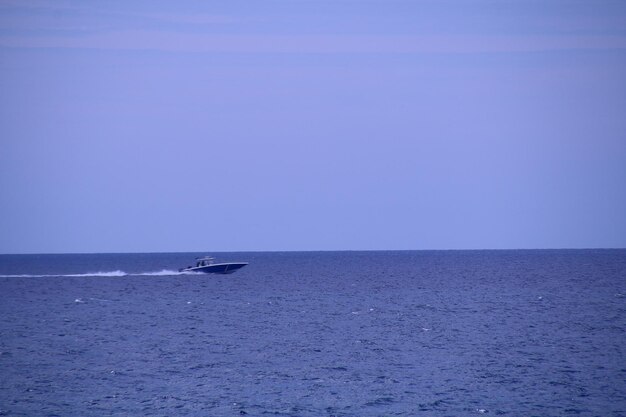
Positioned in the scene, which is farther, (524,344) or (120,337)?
(120,337)

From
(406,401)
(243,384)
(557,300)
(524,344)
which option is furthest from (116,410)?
(557,300)

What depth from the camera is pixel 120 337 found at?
49781 millimetres

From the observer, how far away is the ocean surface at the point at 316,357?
99.2 feet

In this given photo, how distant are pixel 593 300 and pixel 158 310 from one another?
3927cm

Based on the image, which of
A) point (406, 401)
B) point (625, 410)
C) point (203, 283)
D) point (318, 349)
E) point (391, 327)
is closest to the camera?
point (625, 410)

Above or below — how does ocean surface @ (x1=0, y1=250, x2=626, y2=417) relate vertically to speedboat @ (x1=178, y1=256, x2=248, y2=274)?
below

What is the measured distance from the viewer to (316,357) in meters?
Answer: 41.0

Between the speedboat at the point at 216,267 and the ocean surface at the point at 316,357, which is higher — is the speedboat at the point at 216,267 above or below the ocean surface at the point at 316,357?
above

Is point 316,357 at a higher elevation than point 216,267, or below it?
below

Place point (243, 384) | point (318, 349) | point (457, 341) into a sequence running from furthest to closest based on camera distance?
1. point (457, 341)
2. point (318, 349)
3. point (243, 384)

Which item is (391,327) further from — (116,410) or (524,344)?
(116,410)

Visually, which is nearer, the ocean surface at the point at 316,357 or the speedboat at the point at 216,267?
the ocean surface at the point at 316,357

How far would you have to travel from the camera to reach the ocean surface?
1190 inches

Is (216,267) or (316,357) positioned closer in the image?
(316,357)
